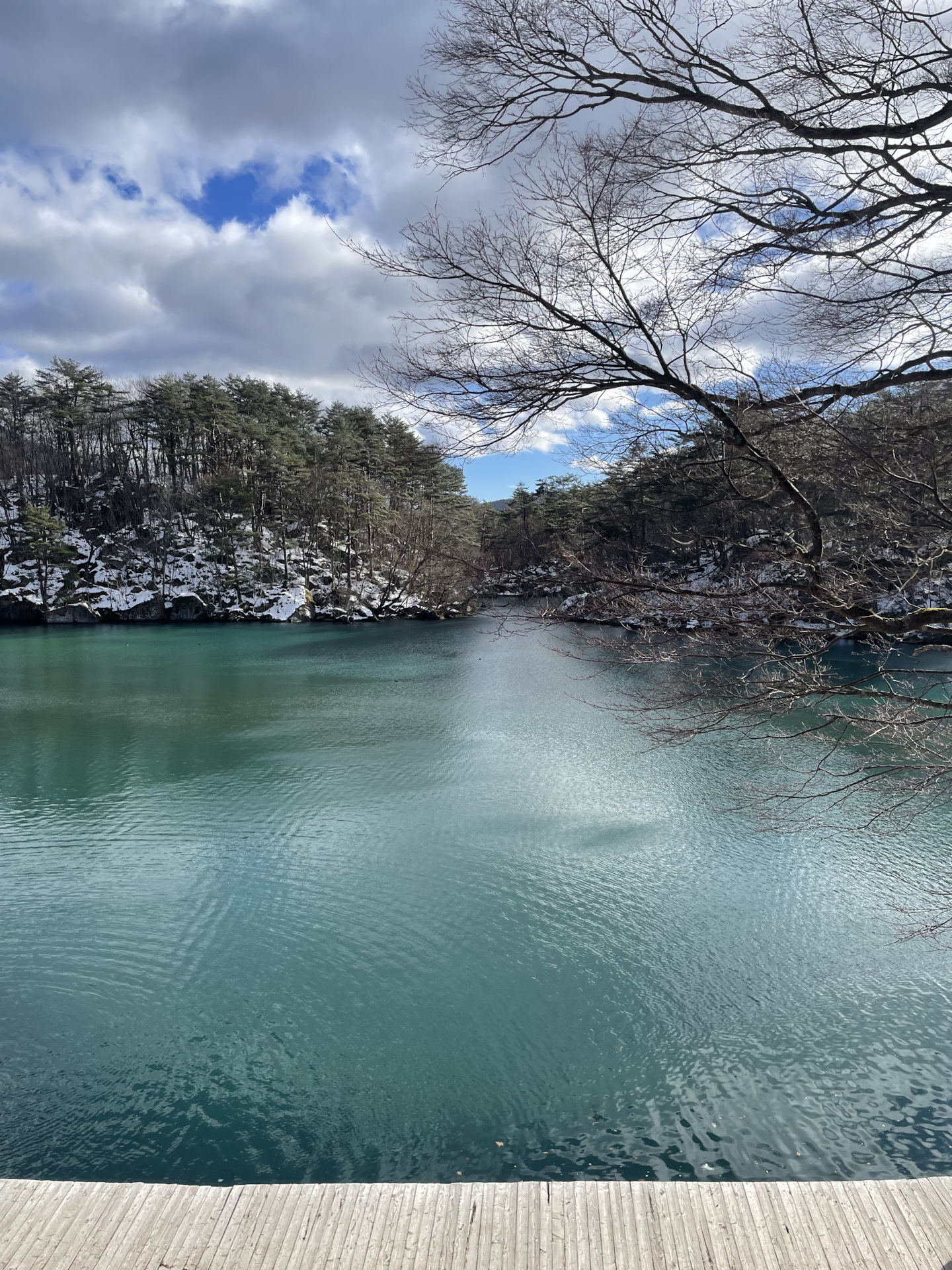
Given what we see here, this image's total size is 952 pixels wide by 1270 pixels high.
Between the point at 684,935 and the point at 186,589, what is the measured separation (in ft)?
102

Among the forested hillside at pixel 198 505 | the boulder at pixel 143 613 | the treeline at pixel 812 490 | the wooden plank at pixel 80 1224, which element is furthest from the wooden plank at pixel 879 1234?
the boulder at pixel 143 613

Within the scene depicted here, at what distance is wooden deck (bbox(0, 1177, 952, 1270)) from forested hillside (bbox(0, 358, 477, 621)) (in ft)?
91.4

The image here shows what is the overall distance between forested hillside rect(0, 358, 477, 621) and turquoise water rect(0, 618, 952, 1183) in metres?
21.9

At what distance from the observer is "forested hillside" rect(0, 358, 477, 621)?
31391mm

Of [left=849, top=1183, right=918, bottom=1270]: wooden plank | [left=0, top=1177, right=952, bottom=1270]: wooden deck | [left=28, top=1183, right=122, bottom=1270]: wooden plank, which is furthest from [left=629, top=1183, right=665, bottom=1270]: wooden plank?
[left=28, top=1183, right=122, bottom=1270]: wooden plank

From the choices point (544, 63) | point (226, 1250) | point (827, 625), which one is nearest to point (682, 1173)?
point (226, 1250)

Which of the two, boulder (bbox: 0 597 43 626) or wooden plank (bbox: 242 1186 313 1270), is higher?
boulder (bbox: 0 597 43 626)

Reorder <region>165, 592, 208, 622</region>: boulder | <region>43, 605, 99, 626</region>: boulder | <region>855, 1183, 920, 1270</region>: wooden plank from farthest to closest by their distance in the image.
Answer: <region>165, 592, 208, 622</region>: boulder < <region>43, 605, 99, 626</region>: boulder < <region>855, 1183, 920, 1270</region>: wooden plank

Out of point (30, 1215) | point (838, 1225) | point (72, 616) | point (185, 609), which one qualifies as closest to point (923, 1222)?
point (838, 1225)

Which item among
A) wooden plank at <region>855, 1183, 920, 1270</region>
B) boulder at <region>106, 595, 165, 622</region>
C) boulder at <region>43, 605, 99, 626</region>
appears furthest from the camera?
boulder at <region>106, 595, 165, 622</region>

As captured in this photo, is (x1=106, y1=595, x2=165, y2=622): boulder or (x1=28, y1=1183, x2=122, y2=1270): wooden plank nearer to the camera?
(x1=28, y1=1183, x2=122, y2=1270): wooden plank

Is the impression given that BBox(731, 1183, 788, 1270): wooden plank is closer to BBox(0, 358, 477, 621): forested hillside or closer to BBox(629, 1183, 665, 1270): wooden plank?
BBox(629, 1183, 665, 1270): wooden plank

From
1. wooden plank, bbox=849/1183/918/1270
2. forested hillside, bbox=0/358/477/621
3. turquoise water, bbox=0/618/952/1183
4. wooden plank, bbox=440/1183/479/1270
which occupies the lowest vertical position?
turquoise water, bbox=0/618/952/1183

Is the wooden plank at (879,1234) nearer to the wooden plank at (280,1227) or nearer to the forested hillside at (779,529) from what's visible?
the wooden plank at (280,1227)
